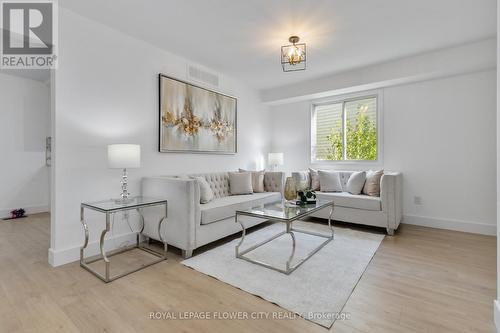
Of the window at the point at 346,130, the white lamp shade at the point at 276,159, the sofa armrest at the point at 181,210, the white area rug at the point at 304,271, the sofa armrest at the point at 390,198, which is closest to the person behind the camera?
the white area rug at the point at 304,271

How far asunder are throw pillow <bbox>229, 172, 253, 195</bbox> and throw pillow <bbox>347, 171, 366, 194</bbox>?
5.38ft

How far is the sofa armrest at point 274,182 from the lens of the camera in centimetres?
424

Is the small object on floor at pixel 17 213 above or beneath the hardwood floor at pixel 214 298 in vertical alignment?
above

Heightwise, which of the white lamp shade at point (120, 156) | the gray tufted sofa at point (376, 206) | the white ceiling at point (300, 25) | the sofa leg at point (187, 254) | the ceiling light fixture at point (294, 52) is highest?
the white ceiling at point (300, 25)

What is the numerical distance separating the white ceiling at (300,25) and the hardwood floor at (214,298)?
8.48 ft

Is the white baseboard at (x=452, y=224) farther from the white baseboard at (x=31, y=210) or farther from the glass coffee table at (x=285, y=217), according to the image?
the white baseboard at (x=31, y=210)

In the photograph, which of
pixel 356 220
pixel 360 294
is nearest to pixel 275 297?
pixel 360 294

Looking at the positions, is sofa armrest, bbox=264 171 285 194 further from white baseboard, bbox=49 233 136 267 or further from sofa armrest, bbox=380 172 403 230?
white baseboard, bbox=49 233 136 267

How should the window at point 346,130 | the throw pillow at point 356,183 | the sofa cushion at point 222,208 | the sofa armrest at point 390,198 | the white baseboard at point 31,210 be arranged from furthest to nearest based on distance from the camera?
the window at point 346,130 < the white baseboard at point 31,210 < the throw pillow at point 356,183 < the sofa armrest at point 390,198 < the sofa cushion at point 222,208

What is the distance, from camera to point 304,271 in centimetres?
224

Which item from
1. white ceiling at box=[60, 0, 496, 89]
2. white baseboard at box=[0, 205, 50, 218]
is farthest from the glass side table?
white baseboard at box=[0, 205, 50, 218]

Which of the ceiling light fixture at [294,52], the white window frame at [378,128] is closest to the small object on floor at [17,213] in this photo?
the ceiling light fixture at [294,52]

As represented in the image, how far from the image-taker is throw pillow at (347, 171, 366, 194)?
385 cm

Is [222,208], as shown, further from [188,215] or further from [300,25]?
[300,25]
